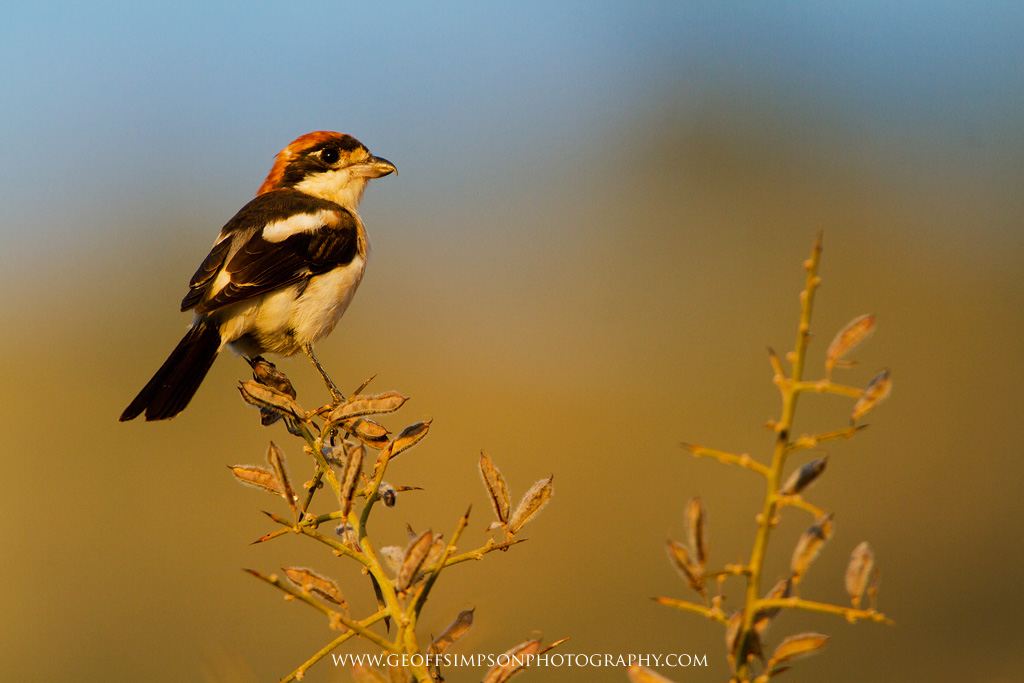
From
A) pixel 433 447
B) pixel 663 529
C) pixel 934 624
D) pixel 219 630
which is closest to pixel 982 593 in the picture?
pixel 934 624

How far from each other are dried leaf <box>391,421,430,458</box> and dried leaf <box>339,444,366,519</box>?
0.59 feet

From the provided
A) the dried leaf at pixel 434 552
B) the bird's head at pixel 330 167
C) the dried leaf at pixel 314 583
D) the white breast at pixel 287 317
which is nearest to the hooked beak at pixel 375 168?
the bird's head at pixel 330 167

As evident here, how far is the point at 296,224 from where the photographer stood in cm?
413

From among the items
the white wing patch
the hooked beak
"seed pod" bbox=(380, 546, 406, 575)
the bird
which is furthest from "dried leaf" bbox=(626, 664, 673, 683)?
the hooked beak

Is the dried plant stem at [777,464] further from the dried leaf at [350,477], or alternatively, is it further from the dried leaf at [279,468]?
the dried leaf at [279,468]

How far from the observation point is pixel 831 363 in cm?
102

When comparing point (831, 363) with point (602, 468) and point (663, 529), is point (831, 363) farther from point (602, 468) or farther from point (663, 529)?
point (602, 468)

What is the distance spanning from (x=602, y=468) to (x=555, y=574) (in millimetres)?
3004

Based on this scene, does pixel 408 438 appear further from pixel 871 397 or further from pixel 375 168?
pixel 375 168

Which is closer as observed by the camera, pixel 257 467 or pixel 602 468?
pixel 257 467

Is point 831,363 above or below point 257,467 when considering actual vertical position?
above

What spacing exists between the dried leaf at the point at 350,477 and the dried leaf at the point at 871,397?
79 cm

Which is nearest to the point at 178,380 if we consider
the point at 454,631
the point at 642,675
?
the point at 454,631

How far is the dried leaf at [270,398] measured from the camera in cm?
191
